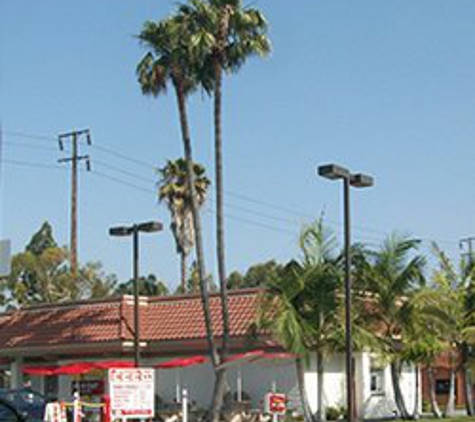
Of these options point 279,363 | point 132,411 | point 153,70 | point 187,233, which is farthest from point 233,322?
point 187,233

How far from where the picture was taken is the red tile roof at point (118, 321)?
36.3 meters

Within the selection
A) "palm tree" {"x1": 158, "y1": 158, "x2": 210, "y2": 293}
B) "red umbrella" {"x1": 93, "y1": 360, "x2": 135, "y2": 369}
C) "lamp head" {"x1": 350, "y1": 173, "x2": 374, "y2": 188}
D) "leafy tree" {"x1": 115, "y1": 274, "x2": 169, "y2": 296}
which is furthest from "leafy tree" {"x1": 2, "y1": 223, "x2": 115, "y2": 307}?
"lamp head" {"x1": 350, "y1": 173, "x2": 374, "y2": 188}

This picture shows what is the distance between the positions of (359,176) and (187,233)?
91.1 ft

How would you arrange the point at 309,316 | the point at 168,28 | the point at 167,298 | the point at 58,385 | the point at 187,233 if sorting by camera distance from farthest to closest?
the point at 187,233
the point at 58,385
the point at 167,298
the point at 168,28
the point at 309,316

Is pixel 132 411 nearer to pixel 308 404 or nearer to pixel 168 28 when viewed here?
pixel 308 404

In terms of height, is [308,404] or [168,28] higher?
[168,28]

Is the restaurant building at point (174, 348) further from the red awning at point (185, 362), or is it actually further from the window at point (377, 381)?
the red awning at point (185, 362)

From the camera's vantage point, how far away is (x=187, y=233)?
53.1 m

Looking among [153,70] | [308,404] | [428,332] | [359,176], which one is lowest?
[308,404]

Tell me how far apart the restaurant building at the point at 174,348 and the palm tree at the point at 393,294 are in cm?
89

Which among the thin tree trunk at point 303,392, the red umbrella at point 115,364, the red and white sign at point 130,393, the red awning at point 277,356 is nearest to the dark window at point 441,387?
the thin tree trunk at point 303,392

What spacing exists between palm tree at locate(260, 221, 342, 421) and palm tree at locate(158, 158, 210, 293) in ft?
56.9

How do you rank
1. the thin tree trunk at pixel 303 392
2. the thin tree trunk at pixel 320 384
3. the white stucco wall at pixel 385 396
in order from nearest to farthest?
the thin tree trunk at pixel 320 384
the thin tree trunk at pixel 303 392
the white stucco wall at pixel 385 396

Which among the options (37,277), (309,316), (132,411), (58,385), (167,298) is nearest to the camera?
(132,411)
